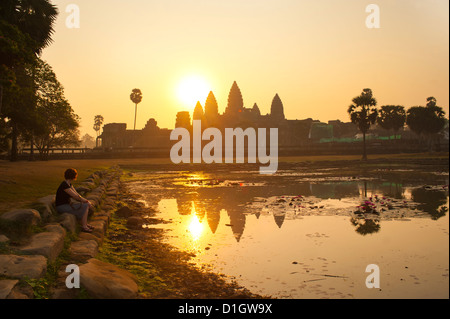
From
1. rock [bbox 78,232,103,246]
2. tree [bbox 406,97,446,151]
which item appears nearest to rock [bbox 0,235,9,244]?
rock [bbox 78,232,103,246]

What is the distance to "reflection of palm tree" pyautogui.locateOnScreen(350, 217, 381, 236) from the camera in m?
9.12

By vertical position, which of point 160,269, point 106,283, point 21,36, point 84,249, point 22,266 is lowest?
point 160,269

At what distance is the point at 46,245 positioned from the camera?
592 centimetres

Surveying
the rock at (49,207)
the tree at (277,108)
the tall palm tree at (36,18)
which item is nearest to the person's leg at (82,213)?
the rock at (49,207)

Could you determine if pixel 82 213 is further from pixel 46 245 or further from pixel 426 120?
pixel 426 120

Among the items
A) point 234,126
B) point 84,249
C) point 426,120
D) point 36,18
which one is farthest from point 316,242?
point 234,126

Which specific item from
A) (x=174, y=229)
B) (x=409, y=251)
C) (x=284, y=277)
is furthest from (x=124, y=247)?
(x=409, y=251)

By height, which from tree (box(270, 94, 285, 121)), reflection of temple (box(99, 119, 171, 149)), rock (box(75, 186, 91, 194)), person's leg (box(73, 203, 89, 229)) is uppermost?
tree (box(270, 94, 285, 121))

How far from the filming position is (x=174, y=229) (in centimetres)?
1008

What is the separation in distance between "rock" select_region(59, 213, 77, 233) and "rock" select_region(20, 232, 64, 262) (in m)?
0.91

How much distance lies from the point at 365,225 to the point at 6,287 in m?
7.97

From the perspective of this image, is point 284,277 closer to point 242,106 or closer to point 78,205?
point 78,205

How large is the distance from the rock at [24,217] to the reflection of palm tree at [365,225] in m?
6.66

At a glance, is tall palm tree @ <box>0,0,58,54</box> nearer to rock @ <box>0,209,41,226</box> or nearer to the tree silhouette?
rock @ <box>0,209,41,226</box>
